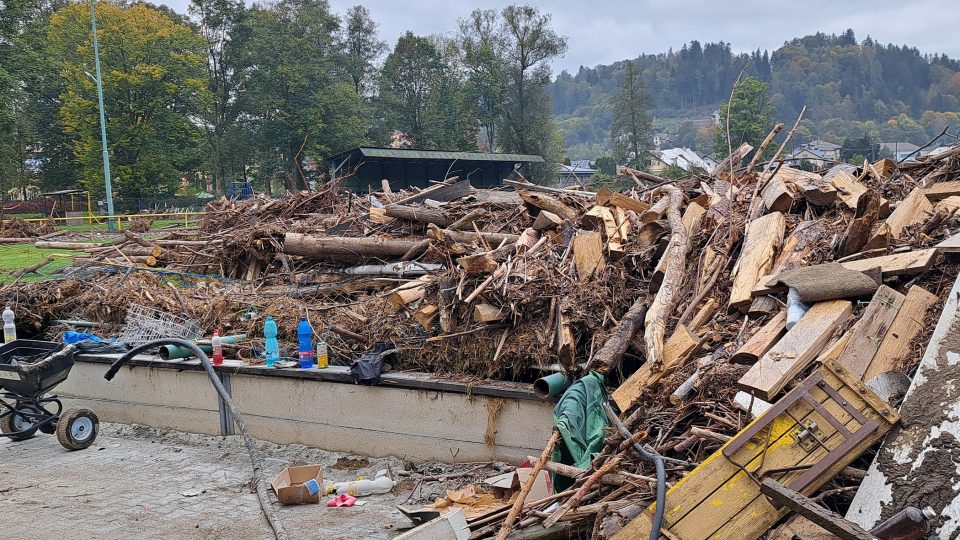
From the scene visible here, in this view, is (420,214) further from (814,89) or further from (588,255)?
(814,89)

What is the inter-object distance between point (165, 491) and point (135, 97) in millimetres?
41930

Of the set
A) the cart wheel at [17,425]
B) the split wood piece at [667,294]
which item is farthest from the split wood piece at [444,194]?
the cart wheel at [17,425]

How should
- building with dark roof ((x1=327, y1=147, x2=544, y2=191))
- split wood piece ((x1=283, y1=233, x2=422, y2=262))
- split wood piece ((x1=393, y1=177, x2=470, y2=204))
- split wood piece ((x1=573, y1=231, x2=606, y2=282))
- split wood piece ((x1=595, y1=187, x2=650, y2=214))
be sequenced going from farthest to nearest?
1. building with dark roof ((x1=327, y1=147, x2=544, y2=191))
2. split wood piece ((x1=393, y1=177, x2=470, y2=204))
3. split wood piece ((x1=283, y1=233, x2=422, y2=262))
4. split wood piece ((x1=595, y1=187, x2=650, y2=214))
5. split wood piece ((x1=573, y1=231, x2=606, y2=282))

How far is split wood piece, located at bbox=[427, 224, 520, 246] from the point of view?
8.34 metres

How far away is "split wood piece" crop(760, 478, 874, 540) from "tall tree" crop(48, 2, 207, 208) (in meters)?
42.6

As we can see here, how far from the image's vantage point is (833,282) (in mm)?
5012

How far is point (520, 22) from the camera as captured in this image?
52875 mm

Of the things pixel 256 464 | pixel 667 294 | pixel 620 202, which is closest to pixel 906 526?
pixel 667 294

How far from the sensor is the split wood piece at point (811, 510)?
3.27 metres

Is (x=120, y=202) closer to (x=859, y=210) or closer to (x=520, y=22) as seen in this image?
(x=520, y=22)

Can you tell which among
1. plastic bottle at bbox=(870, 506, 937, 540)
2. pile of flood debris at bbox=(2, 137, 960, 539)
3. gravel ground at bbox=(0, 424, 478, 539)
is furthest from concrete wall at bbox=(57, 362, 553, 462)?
plastic bottle at bbox=(870, 506, 937, 540)

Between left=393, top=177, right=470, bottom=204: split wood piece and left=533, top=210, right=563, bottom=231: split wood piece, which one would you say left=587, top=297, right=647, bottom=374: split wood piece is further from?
left=393, top=177, right=470, bottom=204: split wood piece

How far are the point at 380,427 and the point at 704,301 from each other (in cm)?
340

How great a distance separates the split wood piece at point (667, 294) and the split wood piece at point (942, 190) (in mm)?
2071
